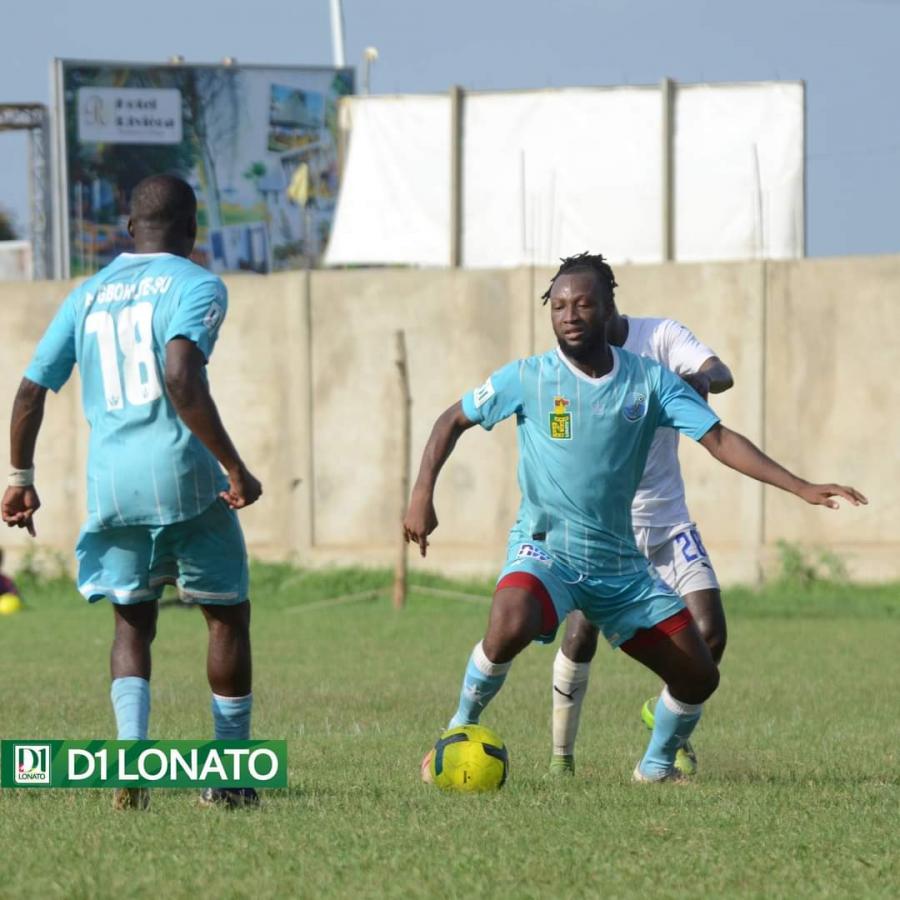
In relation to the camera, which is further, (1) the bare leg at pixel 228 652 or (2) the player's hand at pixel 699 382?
(2) the player's hand at pixel 699 382

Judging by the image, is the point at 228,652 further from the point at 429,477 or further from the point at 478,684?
the point at 478,684

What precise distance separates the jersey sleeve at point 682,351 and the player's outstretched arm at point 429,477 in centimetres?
148

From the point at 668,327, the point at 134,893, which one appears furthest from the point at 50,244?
the point at 134,893

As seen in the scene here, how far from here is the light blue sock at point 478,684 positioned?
780cm

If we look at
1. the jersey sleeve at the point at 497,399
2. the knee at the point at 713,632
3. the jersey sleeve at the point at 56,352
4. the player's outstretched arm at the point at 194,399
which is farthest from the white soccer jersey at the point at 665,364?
the jersey sleeve at the point at 56,352

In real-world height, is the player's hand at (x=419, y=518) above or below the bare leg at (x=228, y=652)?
above

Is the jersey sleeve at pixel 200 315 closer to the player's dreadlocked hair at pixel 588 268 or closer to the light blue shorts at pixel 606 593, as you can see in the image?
the player's dreadlocked hair at pixel 588 268

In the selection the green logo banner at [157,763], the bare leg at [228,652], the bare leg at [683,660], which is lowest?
the green logo banner at [157,763]

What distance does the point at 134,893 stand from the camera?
5418mm

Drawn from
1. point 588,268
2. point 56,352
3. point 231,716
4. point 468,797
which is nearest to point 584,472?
point 588,268

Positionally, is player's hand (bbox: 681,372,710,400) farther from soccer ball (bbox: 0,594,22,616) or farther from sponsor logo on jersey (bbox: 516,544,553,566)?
soccer ball (bbox: 0,594,22,616)

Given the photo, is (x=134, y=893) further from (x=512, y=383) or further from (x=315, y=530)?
(x=315, y=530)

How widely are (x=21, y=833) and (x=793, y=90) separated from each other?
1062 inches

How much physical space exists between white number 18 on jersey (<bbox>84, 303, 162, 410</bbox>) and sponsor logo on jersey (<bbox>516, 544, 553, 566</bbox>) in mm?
1687
